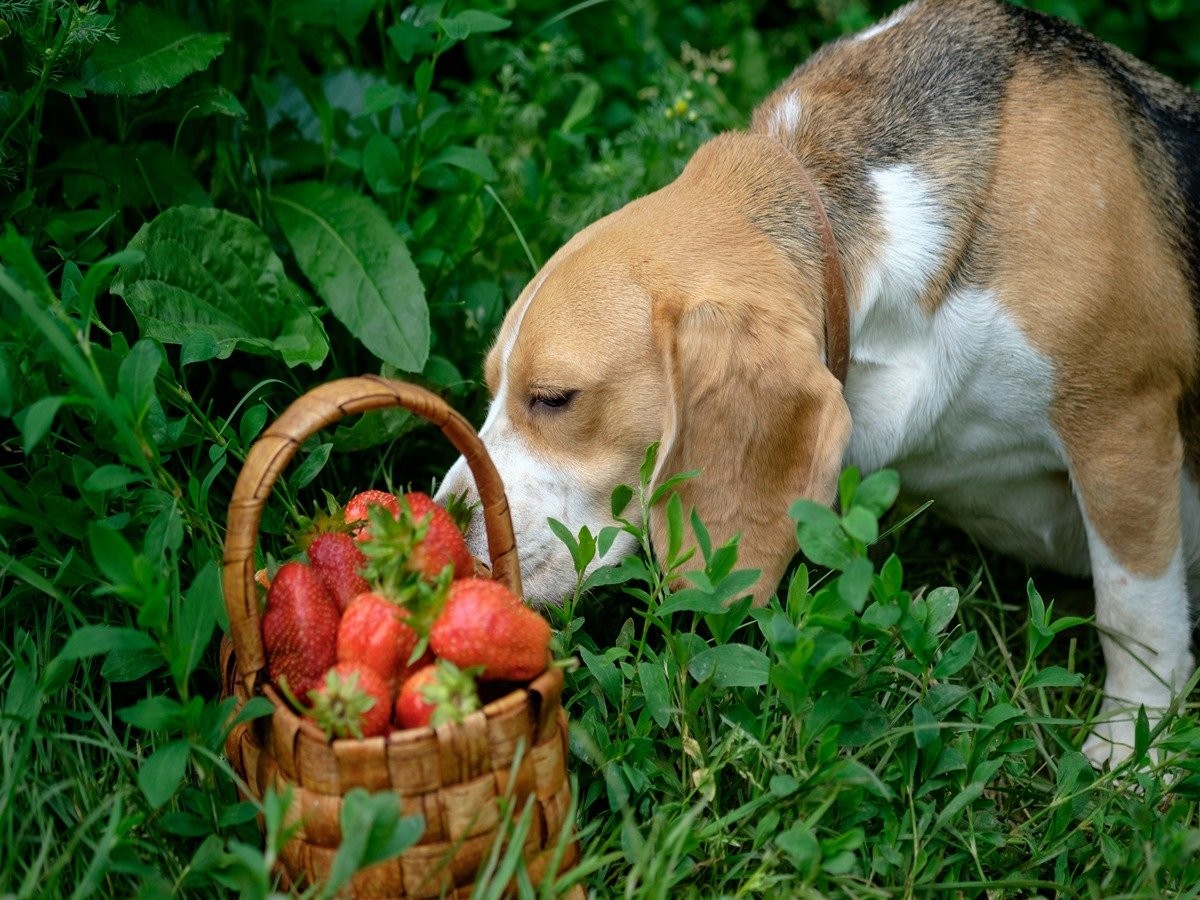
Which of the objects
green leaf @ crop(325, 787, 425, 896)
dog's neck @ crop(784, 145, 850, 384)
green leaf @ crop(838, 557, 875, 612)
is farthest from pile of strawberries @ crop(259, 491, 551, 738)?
dog's neck @ crop(784, 145, 850, 384)

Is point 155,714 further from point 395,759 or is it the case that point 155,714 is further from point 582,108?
point 582,108

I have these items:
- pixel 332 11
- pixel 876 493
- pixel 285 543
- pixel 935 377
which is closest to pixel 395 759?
pixel 876 493

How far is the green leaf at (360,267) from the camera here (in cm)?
296

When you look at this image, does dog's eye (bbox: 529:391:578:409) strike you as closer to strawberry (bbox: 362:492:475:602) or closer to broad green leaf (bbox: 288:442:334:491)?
broad green leaf (bbox: 288:442:334:491)

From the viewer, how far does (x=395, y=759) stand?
1748mm

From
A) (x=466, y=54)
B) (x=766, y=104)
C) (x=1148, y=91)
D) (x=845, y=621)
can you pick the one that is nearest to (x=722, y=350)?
(x=845, y=621)

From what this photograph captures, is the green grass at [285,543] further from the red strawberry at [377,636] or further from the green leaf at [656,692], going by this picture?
the red strawberry at [377,636]

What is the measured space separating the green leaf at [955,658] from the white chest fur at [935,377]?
59 centimetres

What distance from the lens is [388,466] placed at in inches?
123

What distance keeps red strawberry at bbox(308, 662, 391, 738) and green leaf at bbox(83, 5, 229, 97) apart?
1.56m

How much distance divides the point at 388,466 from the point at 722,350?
1087 mm

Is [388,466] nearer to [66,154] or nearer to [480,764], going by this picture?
[66,154]

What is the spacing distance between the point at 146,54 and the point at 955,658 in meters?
2.12

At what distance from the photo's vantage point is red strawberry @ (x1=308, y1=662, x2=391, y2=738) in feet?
5.75
